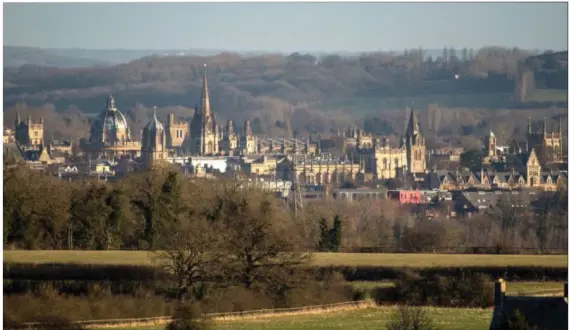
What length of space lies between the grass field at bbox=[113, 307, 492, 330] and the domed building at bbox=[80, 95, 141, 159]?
86246 mm

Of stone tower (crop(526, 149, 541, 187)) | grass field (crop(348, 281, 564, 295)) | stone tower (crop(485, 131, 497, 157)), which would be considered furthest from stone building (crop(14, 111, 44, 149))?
grass field (crop(348, 281, 564, 295))

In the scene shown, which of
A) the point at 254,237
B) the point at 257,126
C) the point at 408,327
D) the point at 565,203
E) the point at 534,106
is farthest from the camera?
the point at 257,126

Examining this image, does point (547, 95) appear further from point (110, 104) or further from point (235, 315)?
point (235, 315)

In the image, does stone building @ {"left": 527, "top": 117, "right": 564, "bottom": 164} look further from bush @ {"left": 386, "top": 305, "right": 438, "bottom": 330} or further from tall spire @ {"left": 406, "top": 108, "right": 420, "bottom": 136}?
bush @ {"left": 386, "top": 305, "right": 438, "bottom": 330}

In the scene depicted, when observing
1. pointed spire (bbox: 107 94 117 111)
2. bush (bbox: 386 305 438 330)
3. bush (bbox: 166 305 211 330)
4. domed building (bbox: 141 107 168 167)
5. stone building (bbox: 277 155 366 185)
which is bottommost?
stone building (bbox: 277 155 366 185)

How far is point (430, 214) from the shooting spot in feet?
185

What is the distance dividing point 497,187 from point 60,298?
56909 millimetres

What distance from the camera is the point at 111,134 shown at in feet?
360

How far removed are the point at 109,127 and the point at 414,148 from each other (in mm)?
19267

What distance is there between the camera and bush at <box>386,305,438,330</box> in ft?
53.0

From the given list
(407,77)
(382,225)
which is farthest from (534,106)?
(382,225)

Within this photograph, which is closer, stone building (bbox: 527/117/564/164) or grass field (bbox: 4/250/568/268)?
grass field (bbox: 4/250/568/268)

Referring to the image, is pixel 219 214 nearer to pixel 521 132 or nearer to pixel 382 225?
pixel 382 225

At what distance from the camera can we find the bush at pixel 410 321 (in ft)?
53.0
